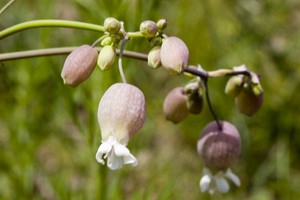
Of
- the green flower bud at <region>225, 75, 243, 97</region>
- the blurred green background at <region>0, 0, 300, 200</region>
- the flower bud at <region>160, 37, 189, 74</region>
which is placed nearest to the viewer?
the flower bud at <region>160, 37, 189, 74</region>

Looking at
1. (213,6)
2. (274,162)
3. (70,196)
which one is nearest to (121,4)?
(70,196)

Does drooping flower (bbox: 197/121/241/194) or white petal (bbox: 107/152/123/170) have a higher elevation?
white petal (bbox: 107/152/123/170)

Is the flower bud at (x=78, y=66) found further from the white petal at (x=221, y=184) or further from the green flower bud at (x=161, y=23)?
the white petal at (x=221, y=184)

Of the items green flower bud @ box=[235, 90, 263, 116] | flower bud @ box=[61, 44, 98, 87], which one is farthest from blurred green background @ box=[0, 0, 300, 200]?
flower bud @ box=[61, 44, 98, 87]

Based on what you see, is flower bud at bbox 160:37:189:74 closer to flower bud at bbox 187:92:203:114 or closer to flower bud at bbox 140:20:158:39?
flower bud at bbox 140:20:158:39

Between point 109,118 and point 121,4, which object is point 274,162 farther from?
point 109,118

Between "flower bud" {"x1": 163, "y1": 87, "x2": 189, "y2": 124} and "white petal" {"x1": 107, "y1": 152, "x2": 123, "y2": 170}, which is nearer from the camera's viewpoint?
"white petal" {"x1": 107, "y1": 152, "x2": 123, "y2": 170}

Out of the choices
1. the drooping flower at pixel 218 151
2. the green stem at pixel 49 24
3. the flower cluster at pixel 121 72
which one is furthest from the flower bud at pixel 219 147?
the green stem at pixel 49 24
